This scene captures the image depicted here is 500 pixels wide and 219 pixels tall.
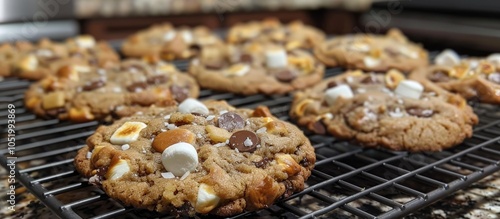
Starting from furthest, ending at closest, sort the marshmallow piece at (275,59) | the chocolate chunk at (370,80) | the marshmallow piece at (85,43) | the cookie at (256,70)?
the marshmallow piece at (85,43) < the marshmallow piece at (275,59) < the cookie at (256,70) < the chocolate chunk at (370,80)

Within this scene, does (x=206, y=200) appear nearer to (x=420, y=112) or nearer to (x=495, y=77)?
(x=420, y=112)

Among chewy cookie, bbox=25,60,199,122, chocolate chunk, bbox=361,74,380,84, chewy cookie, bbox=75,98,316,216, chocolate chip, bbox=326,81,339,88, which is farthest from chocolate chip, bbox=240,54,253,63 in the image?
chewy cookie, bbox=75,98,316,216

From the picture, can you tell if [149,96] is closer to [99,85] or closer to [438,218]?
[99,85]

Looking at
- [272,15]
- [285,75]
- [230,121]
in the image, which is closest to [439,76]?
[285,75]

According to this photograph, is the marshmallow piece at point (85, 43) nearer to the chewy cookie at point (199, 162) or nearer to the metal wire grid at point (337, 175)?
the metal wire grid at point (337, 175)

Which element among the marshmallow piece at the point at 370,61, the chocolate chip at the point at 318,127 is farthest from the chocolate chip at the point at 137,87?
the marshmallow piece at the point at 370,61

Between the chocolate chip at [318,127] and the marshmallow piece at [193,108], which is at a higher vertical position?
the chocolate chip at [318,127]
